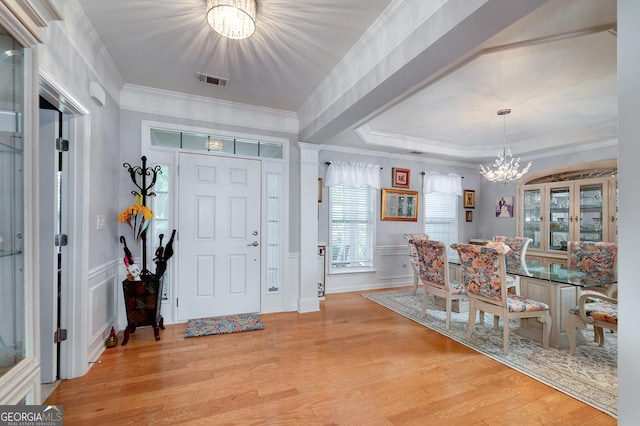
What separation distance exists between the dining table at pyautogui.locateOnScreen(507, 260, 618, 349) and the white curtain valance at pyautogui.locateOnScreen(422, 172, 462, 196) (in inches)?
111

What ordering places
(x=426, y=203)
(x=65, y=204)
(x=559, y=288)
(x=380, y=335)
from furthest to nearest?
(x=426, y=203) < (x=380, y=335) < (x=559, y=288) < (x=65, y=204)

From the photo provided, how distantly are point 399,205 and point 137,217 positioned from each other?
4246 mm

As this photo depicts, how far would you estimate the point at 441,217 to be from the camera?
597 centimetres

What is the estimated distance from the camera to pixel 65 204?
223 centimetres

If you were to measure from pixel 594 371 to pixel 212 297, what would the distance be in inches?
151

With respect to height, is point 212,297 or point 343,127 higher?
point 343,127

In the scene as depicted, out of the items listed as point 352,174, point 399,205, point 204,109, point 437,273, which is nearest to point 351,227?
point 352,174

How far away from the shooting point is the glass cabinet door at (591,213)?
4352 millimetres

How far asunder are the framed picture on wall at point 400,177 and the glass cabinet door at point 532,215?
2.19 meters

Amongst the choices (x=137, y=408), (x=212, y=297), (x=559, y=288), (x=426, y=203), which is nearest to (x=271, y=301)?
(x=212, y=297)

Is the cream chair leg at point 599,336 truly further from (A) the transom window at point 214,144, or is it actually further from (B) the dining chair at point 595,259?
(A) the transom window at point 214,144

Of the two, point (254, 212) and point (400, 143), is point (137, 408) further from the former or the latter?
point (400, 143)

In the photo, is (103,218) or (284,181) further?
(284,181)

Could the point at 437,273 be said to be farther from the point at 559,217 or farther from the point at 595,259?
the point at 559,217
